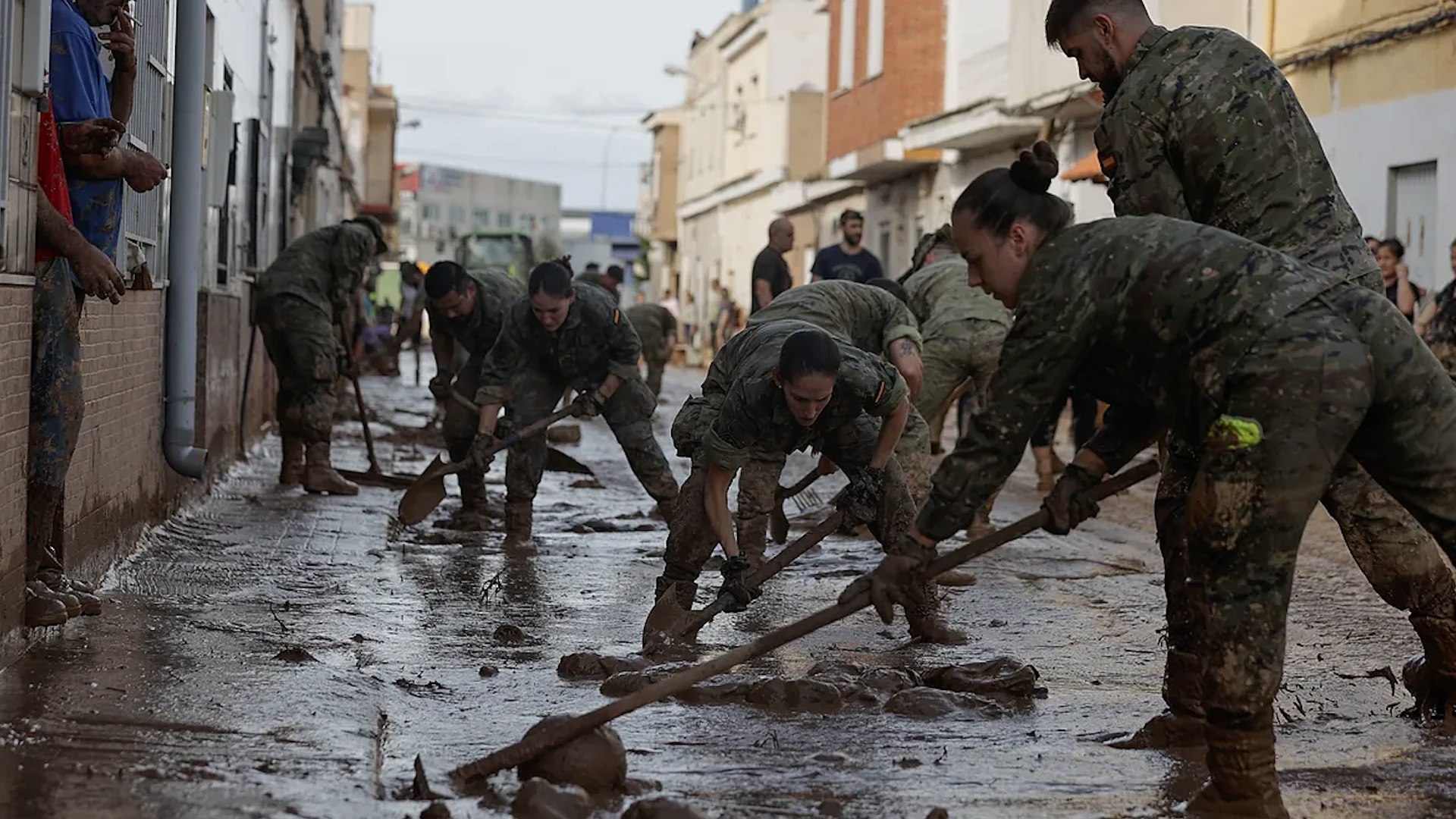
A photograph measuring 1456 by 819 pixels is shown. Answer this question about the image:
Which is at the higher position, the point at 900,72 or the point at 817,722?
the point at 900,72

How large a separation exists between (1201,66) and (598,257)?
67037 mm

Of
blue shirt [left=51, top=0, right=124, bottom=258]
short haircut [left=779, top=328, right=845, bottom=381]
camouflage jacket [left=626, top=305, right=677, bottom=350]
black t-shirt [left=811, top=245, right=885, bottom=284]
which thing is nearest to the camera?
blue shirt [left=51, top=0, right=124, bottom=258]

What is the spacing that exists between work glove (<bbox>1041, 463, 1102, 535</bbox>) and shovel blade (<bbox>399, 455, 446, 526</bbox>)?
557 centimetres

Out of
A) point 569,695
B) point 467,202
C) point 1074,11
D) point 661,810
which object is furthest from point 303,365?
point 467,202

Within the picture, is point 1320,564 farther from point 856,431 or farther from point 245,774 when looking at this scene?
point 245,774

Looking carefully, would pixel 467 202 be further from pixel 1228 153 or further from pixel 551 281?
pixel 1228 153

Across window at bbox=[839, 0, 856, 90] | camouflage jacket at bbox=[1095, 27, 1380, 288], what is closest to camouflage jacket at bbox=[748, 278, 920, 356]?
camouflage jacket at bbox=[1095, 27, 1380, 288]

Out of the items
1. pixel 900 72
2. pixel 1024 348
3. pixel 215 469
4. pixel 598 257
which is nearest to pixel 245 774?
pixel 1024 348

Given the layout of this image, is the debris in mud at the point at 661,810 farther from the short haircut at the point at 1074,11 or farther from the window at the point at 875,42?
the window at the point at 875,42

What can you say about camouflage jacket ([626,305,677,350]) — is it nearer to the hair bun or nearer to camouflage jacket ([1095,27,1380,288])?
camouflage jacket ([1095,27,1380,288])

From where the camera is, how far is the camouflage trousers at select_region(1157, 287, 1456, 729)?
4016mm

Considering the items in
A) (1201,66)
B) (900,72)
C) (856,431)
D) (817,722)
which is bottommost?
(817,722)

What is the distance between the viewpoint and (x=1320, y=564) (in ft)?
28.7

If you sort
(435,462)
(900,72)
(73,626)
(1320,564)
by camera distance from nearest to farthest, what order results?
(73,626) < (1320,564) < (435,462) < (900,72)
